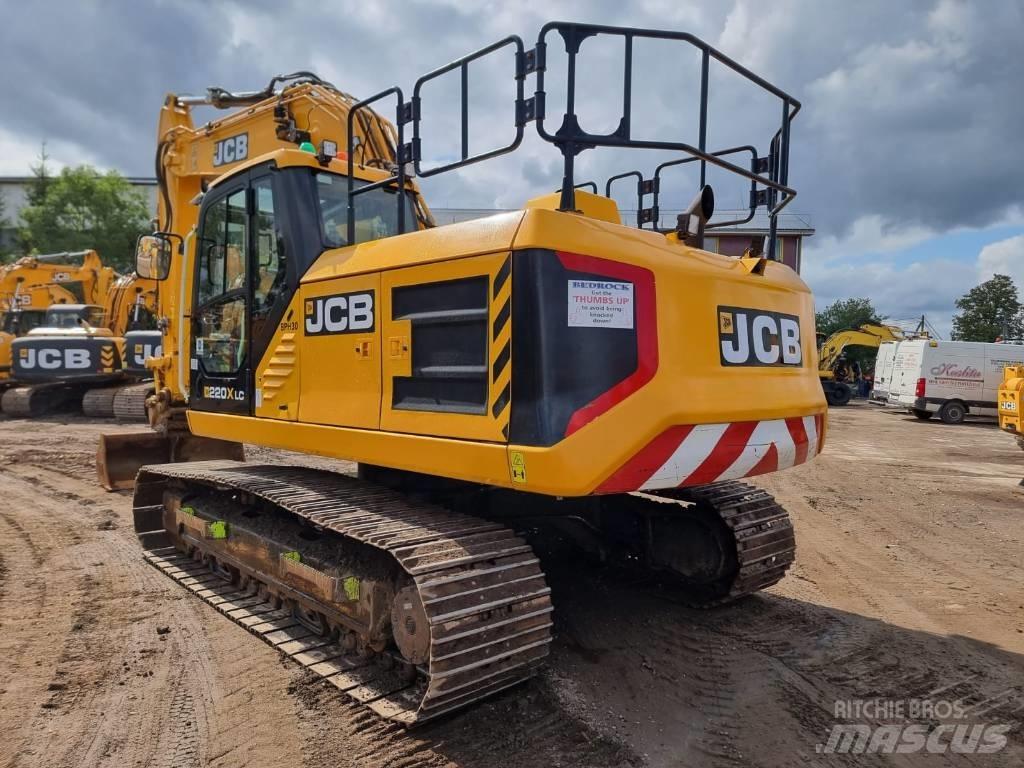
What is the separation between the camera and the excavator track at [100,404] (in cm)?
1496

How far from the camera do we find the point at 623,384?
288 centimetres

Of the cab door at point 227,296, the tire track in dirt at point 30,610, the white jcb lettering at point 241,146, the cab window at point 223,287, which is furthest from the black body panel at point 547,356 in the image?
the white jcb lettering at point 241,146

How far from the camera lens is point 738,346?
3330 mm

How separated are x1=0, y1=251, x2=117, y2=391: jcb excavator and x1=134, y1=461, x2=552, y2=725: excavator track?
18071 millimetres

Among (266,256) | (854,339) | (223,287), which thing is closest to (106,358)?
(223,287)

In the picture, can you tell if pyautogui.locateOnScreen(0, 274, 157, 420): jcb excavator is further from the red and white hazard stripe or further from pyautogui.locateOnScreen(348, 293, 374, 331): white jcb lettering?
the red and white hazard stripe

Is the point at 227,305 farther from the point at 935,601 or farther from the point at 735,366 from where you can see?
the point at 935,601

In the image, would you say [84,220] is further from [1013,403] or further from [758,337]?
[758,337]

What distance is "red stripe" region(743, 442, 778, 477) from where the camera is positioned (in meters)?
3.41

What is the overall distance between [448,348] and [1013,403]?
11.0 metres

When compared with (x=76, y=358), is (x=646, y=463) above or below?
below

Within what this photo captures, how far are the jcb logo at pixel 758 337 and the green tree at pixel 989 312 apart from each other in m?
41.2

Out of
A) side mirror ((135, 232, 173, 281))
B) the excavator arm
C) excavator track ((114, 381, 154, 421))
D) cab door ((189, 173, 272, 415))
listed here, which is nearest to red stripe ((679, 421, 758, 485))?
cab door ((189, 173, 272, 415))

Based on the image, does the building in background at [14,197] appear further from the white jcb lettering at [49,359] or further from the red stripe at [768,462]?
the red stripe at [768,462]
